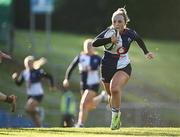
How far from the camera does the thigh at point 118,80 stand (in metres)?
14.1

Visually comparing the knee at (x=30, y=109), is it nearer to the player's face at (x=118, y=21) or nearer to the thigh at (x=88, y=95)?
the thigh at (x=88, y=95)

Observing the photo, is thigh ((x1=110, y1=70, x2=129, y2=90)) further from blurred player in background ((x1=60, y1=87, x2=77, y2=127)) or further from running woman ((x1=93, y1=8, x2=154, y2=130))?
blurred player in background ((x1=60, y1=87, x2=77, y2=127))

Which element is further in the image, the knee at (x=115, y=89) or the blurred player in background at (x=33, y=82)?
the blurred player in background at (x=33, y=82)

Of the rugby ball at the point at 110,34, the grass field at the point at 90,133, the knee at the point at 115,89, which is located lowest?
the grass field at the point at 90,133

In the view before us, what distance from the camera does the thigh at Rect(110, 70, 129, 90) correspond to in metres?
14.1

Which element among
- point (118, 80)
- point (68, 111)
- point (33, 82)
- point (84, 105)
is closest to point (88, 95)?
point (84, 105)

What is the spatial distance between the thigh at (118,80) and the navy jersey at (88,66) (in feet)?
16.9

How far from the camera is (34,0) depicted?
29.9 m

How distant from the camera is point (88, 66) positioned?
19.9 meters

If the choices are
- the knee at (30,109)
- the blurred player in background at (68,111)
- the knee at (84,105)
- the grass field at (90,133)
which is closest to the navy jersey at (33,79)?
the knee at (30,109)

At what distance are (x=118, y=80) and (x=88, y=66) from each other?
5.75m

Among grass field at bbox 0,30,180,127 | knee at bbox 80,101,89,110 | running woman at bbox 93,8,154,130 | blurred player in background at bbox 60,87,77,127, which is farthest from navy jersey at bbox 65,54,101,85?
running woman at bbox 93,8,154,130

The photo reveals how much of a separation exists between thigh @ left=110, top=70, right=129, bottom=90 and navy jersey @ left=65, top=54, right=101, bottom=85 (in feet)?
16.9

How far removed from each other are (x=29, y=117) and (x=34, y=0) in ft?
25.3
